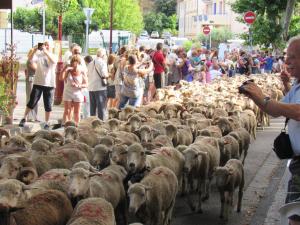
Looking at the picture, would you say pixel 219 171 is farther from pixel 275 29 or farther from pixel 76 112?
pixel 275 29

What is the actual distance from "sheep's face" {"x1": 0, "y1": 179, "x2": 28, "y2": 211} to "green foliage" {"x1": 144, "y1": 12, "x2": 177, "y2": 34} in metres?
98.0

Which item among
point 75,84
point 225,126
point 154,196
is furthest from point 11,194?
point 75,84

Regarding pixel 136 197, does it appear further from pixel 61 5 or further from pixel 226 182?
pixel 61 5

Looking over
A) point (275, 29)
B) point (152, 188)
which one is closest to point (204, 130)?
point (152, 188)

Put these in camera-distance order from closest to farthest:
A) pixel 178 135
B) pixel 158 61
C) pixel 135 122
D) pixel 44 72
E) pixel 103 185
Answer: pixel 103 185, pixel 178 135, pixel 135 122, pixel 44 72, pixel 158 61

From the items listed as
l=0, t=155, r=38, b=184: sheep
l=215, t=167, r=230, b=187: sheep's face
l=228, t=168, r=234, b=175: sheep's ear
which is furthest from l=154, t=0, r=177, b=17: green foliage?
l=0, t=155, r=38, b=184: sheep

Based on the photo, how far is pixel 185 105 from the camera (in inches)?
582

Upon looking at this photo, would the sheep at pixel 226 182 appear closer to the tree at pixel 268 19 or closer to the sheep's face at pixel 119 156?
the sheep's face at pixel 119 156

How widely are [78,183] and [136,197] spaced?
2.45 feet

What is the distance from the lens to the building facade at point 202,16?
99.5 metres

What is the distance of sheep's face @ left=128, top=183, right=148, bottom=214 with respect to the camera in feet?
22.1

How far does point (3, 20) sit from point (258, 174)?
1023 cm

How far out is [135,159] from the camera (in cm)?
779

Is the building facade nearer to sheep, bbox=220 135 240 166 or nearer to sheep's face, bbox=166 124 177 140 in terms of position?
sheep's face, bbox=166 124 177 140
